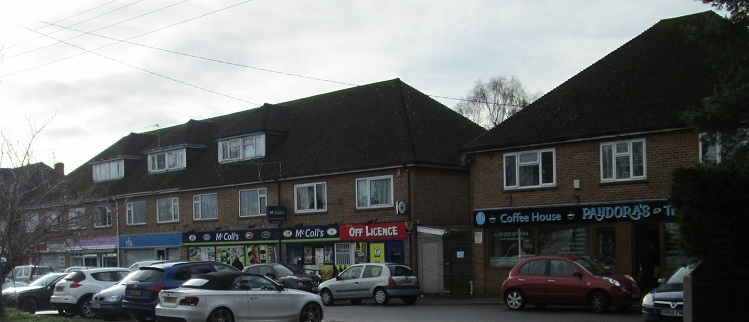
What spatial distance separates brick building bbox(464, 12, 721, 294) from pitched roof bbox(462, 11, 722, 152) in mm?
41

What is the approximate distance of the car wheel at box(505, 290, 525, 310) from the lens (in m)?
24.9

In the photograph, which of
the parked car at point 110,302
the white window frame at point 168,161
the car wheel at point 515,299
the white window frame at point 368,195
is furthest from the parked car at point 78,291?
the white window frame at point 168,161

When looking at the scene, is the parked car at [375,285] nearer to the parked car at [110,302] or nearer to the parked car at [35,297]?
the parked car at [110,302]

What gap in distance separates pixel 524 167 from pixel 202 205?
796 inches

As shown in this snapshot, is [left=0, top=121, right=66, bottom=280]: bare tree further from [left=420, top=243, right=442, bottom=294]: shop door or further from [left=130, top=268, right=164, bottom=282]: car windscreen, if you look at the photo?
[left=420, top=243, right=442, bottom=294]: shop door

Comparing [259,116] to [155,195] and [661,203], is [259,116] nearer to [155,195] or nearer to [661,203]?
[155,195]

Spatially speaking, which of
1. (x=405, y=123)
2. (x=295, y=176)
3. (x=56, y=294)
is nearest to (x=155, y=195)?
(x=295, y=176)

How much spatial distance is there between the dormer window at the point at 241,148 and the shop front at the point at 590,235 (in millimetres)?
14516

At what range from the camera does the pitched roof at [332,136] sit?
3756cm

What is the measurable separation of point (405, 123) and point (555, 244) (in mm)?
10183

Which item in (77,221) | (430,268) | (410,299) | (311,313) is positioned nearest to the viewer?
(311,313)

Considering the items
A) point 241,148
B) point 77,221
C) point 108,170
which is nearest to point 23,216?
point 77,221

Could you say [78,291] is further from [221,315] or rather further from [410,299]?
[410,299]

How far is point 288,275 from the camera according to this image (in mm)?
32688
